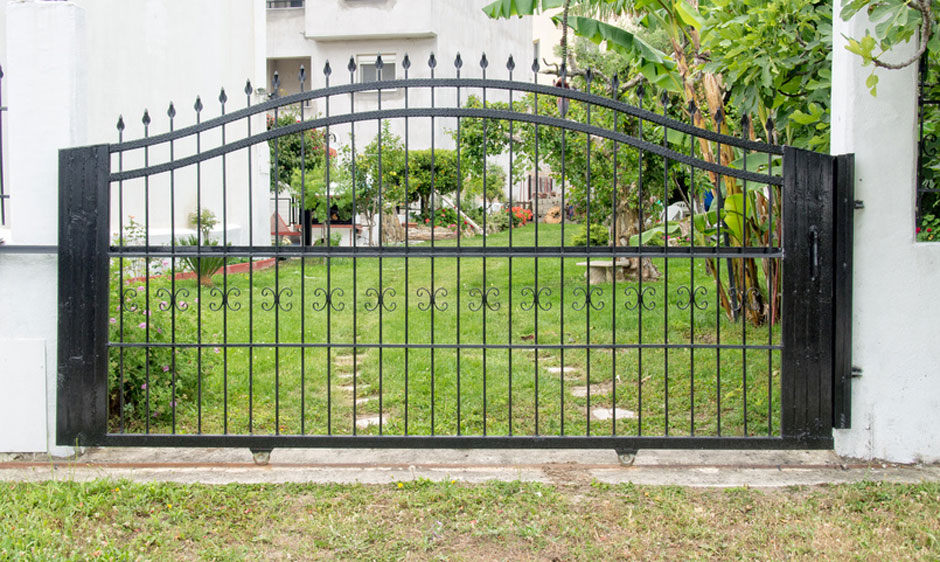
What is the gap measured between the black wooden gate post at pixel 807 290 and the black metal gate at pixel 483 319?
0.04ft

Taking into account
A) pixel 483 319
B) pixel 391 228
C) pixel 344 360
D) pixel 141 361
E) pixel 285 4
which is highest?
pixel 285 4

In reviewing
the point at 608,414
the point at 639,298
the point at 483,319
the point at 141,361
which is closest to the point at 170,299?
the point at 141,361

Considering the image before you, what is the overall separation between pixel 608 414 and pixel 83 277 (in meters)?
3.79

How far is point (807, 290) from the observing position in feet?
17.2

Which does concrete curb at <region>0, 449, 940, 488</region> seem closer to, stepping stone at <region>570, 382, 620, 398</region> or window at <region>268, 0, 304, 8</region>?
stepping stone at <region>570, 382, 620, 398</region>

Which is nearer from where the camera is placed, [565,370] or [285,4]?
[565,370]

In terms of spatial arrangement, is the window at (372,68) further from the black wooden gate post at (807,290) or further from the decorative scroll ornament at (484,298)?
the black wooden gate post at (807,290)

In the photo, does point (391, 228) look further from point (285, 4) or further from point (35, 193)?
point (35, 193)

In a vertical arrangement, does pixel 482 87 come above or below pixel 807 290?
above

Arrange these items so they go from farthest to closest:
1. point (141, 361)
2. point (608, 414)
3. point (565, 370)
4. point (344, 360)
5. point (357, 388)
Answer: point (344, 360), point (565, 370), point (357, 388), point (608, 414), point (141, 361)

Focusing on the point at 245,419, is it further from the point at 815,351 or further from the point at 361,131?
the point at 361,131

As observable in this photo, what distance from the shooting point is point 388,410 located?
6.96 metres

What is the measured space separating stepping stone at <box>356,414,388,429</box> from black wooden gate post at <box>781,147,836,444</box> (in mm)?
2814

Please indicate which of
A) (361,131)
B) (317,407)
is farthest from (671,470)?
(361,131)
